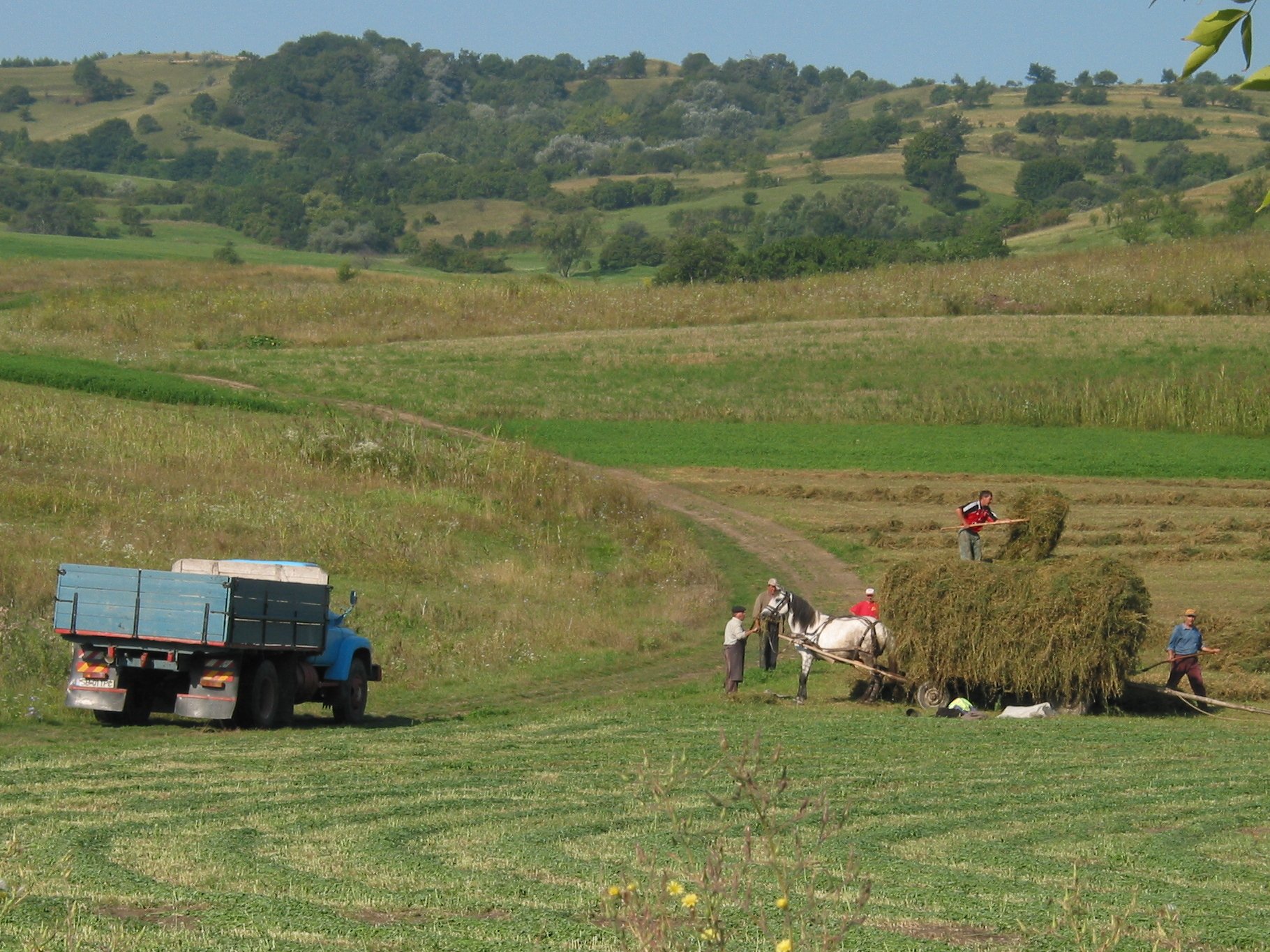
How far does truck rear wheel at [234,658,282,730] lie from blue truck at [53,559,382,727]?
0.5 inches

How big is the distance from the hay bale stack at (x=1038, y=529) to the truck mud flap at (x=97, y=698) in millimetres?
15955

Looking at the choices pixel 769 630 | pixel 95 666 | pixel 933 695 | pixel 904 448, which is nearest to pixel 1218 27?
pixel 95 666

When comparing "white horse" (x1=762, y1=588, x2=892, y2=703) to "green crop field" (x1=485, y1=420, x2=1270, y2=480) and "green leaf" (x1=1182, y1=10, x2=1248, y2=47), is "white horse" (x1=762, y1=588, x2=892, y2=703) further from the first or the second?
"green crop field" (x1=485, y1=420, x2=1270, y2=480)

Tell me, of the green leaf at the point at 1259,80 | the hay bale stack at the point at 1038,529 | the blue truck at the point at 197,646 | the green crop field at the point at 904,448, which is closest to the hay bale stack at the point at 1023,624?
the hay bale stack at the point at 1038,529

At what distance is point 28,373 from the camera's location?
50562mm

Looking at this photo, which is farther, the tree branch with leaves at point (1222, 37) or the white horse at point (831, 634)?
the white horse at point (831, 634)

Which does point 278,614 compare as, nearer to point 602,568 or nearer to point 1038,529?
point 1038,529

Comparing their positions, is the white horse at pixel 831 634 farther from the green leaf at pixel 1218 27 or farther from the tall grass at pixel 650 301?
the tall grass at pixel 650 301

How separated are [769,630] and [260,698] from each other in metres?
7.82

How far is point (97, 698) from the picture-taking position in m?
18.3

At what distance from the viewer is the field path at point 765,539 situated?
31.1 meters

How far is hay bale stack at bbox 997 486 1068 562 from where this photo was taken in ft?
92.2

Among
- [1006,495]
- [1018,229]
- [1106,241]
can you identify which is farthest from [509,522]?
[1018,229]

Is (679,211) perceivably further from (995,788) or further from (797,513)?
(995,788)
